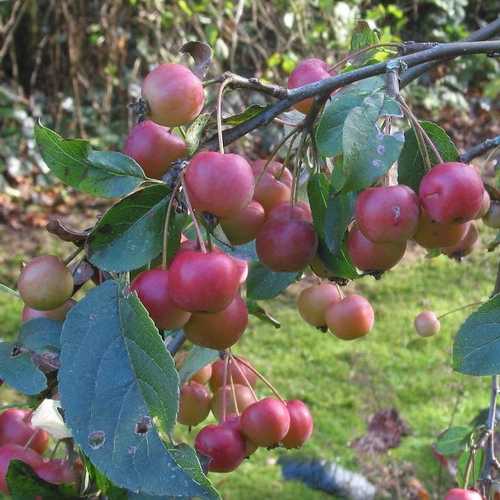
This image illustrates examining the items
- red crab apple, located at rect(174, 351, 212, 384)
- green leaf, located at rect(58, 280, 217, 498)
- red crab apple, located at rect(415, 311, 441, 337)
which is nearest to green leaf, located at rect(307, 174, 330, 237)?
green leaf, located at rect(58, 280, 217, 498)

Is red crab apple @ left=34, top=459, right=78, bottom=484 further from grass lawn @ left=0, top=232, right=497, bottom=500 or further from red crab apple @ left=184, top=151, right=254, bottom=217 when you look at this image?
grass lawn @ left=0, top=232, right=497, bottom=500

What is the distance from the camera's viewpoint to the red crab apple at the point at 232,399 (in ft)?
3.45

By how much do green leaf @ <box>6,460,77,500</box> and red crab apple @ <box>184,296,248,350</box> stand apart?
0.26 metres

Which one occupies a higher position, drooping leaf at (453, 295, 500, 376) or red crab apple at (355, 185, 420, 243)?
red crab apple at (355, 185, 420, 243)

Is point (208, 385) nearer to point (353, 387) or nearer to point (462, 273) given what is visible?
point (353, 387)

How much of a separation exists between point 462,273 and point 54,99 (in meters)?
2.63

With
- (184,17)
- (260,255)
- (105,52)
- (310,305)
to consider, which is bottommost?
(105,52)

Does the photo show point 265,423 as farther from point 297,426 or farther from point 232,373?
point 232,373

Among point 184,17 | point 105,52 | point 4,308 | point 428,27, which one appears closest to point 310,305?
point 4,308

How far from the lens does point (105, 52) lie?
15.7 feet

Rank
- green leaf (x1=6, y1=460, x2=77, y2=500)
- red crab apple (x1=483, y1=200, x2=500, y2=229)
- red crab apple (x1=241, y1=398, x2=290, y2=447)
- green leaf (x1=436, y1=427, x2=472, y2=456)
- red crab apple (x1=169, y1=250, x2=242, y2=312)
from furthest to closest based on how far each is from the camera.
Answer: green leaf (x1=436, y1=427, x2=472, y2=456) < red crab apple (x1=483, y1=200, x2=500, y2=229) < red crab apple (x1=241, y1=398, x2=290, y2=447) < green leaf (x1=6, y1=460, x2=77, y2=500) < red crab apple (x1=169, y1=250, x2=242, y2=312)

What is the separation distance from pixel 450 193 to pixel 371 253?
135 mm

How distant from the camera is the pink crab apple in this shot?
0.76m

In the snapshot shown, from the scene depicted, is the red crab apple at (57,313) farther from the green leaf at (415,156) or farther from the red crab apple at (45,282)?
the green leaf at (415,156)
